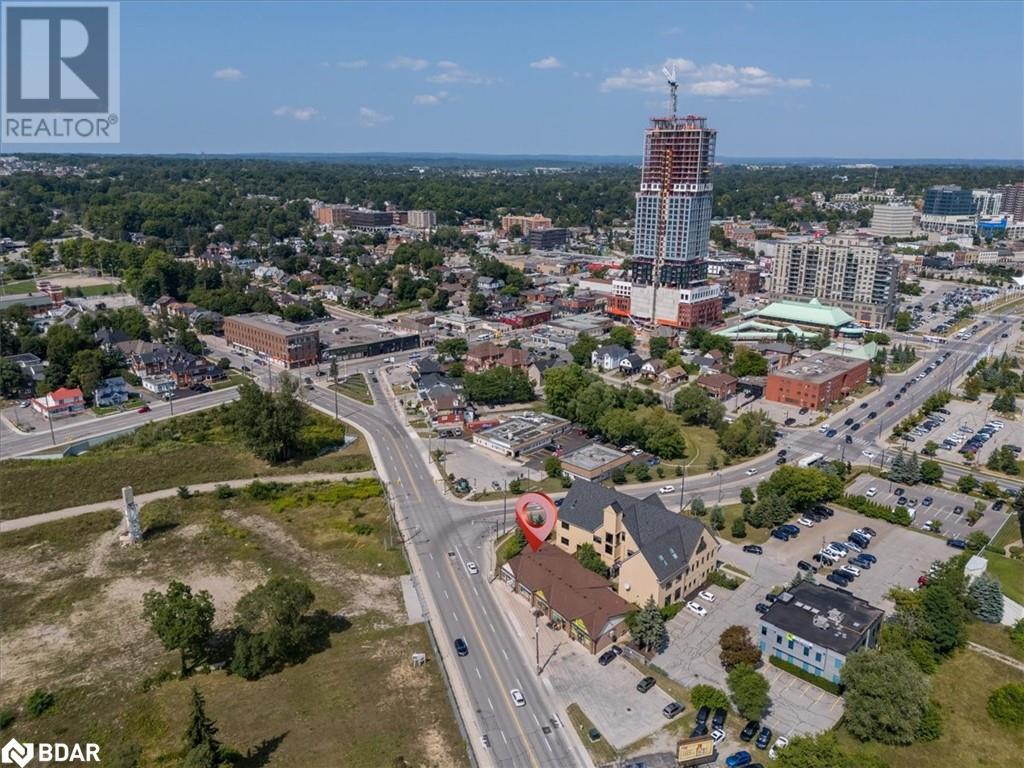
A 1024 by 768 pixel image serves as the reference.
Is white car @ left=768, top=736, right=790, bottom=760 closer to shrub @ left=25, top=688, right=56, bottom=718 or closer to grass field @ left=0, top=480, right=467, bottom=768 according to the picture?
grass field @ left=0, top=480, right=467, bottom=768

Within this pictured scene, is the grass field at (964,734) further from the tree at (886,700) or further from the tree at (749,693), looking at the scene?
the tree at (749,693)

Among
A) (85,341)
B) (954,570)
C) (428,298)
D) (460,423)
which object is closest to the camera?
(954,570)

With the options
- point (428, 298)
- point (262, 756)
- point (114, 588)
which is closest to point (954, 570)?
point (262, 756)

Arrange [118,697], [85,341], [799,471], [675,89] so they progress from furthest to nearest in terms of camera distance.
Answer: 1. [675,89]
2. [85,341]
3. [799,471]
4. [118,697]

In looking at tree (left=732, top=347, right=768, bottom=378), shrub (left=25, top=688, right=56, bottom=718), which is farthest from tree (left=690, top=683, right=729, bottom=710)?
tree (left=732, top=347, right=768, bottom=378)

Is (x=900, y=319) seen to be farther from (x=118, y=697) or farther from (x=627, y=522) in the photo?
(x=118, y=697)

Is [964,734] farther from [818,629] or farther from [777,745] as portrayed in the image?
[777,745]
